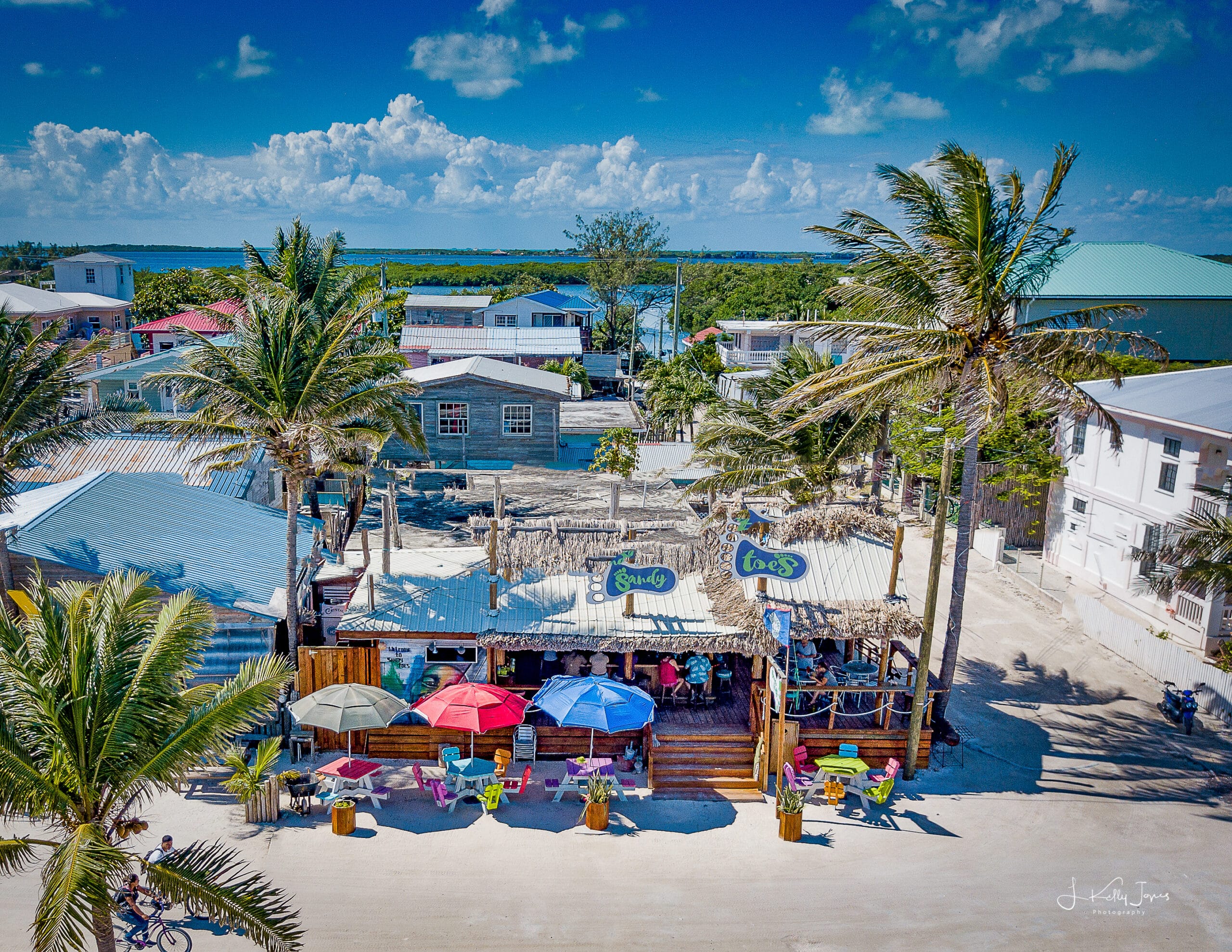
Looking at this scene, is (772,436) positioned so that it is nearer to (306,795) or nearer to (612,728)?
(612,728)

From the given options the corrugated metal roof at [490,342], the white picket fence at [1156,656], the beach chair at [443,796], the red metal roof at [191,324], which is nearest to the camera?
the beach chair at [443,796]

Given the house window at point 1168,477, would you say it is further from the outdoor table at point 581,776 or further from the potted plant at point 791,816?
the outdoor table at point 581,776

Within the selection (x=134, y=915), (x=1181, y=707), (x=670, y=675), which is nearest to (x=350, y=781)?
(x=134, y=915)

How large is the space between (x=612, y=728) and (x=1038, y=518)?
2160 centimetres

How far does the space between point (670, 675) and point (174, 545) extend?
34.0ft

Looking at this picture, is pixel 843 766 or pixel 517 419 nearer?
pixel 843 766

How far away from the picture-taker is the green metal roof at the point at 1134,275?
42.7m

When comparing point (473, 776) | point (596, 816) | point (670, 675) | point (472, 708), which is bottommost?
point (596, 816)

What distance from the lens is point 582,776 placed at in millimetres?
15078

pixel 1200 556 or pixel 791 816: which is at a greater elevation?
pixel 1200 556

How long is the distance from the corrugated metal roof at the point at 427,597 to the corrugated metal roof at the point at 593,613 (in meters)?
0.51

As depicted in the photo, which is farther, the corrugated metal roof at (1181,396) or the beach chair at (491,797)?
the corrugated metal roof at (1181,396)

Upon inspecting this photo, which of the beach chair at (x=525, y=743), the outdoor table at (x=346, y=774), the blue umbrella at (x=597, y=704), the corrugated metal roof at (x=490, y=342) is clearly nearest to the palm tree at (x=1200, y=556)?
the blue umbrella at (x=597, y=704)

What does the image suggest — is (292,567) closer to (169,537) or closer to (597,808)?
(169,537)
